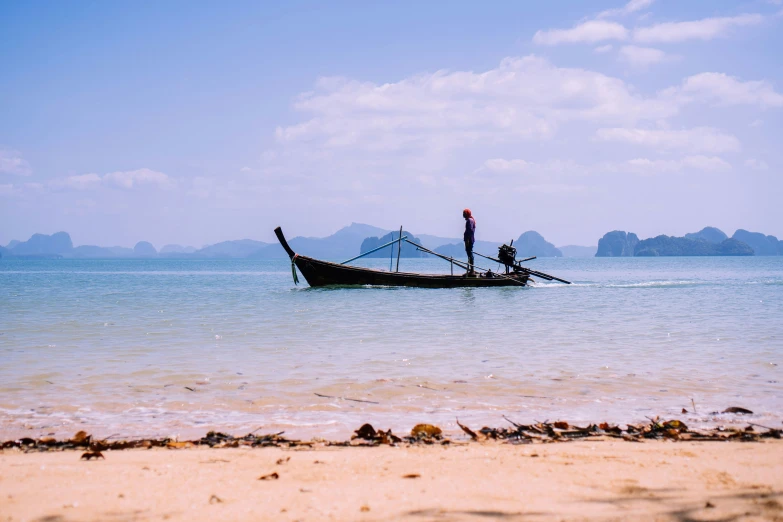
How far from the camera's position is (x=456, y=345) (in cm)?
1170

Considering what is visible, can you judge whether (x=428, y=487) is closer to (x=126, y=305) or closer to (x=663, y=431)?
(x=663, y=431)

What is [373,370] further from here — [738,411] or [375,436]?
[738,411]

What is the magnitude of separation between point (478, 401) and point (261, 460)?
130 inches

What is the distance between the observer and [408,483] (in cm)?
393

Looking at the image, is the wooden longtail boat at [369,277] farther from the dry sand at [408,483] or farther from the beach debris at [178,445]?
the dry sand at [408,483]

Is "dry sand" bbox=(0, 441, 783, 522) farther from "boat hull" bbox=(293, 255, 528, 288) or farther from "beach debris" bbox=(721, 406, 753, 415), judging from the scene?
"boat hull" bbox=(293, 255, 528, 288)

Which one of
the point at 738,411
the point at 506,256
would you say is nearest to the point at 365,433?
the point at 738,411

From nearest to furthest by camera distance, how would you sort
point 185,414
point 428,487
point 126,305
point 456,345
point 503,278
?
1. point 428,487
2. point 185,414
3. point 456,345
4. point 126,305
5. point 503,278

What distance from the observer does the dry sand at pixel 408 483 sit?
337 cm

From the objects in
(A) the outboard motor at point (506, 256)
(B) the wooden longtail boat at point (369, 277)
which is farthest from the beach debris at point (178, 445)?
(A) the outboard motor at point (506, 256)

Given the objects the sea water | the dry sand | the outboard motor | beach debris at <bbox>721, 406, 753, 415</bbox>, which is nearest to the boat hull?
the outboard motor

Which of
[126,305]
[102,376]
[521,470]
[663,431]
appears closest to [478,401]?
[663,431]

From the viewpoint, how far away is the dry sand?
3.37 m

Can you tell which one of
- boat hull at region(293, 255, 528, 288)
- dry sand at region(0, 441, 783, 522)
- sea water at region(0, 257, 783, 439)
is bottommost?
sea water at region(0, 257, 783, 439)
